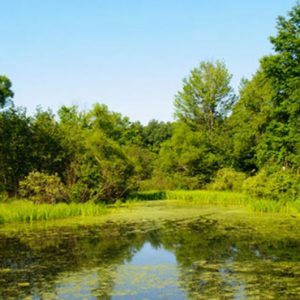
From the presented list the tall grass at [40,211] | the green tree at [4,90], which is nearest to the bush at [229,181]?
the tall grass at [40,211]

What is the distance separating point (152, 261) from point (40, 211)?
7.95 meters

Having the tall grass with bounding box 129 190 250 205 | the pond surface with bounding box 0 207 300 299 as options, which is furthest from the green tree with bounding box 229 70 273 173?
the pond surface with bounding box 0 207 300 299

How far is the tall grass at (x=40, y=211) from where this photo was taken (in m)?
16.7

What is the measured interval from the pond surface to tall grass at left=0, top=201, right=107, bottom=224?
1.56 metres

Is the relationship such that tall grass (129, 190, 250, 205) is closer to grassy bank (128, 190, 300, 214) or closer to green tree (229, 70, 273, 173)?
grassy bank (128, 190, 300, 214)

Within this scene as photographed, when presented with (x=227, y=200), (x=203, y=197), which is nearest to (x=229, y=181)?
(x=203, y=197)

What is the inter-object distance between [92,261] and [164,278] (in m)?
2.17

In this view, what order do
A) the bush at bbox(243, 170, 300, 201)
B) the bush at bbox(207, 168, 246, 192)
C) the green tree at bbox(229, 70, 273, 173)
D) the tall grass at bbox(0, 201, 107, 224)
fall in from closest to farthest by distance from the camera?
the tall grass at bbox(0, 201, 107, 224) → the bush at bbox(243, 170, 300, 201) → the bush at bbox(207, 168, 246, 192) → the green tree at bbox(229, 70, 273, 173)

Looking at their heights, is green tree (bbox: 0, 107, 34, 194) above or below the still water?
above

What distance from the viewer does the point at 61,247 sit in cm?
1192

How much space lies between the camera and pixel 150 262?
10445 mm

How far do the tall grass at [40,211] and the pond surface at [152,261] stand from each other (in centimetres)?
156

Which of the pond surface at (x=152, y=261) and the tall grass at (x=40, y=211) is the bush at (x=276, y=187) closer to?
the pond surface at (x=152, y=261)

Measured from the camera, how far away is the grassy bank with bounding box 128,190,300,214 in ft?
62.3
